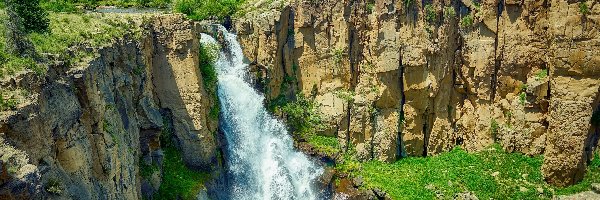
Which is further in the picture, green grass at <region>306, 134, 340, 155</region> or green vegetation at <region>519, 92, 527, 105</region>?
green grass at <region>306, 134, 340, 155</region>

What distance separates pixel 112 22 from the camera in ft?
79.4

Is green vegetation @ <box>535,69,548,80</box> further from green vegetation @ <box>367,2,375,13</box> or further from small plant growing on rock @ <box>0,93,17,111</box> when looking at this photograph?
small plant growing on rock @ <box>0,93,17,111</box>

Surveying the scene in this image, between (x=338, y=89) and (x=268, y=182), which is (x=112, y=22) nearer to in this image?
(x=268, y=182)

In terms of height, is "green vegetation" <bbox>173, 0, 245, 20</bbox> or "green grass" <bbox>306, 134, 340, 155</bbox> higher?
"green vegetation" <bbox>173, 0, 245, 20</bbox>

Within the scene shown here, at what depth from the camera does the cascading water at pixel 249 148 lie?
30500 millimetres

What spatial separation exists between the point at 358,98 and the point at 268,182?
7692 millimetres

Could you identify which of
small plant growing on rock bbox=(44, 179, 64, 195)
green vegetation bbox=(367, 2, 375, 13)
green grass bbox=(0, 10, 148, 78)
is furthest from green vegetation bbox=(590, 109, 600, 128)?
small plant growing on rock bbox=(44, 179, 64, 195)

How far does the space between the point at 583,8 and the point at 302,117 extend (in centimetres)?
1679

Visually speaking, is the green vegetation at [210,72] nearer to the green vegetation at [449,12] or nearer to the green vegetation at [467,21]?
the green vegetation at [449,12]

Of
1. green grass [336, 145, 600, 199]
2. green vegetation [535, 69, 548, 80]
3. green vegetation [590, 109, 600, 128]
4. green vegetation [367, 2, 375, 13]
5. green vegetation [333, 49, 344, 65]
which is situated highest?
green vegetation [367, 2, 375, 13]


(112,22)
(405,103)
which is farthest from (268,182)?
(112,22)

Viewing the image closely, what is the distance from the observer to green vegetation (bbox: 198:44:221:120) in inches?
1139

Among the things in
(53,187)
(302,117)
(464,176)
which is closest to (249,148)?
(302,117)

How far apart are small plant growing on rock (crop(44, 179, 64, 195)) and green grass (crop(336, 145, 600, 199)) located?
63.8 ft
